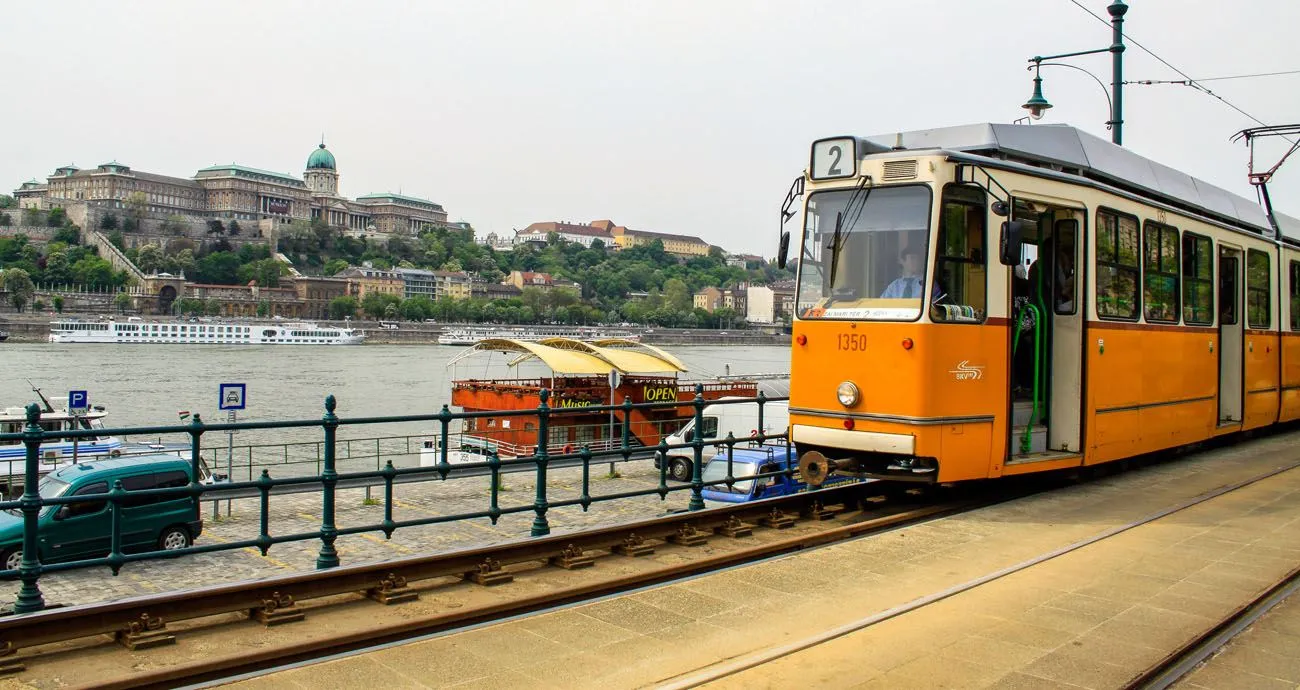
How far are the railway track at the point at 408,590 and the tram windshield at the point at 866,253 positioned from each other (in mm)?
1937

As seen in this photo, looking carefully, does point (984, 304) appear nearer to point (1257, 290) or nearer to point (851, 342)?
point (851, 342)

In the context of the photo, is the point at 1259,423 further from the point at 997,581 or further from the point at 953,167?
the point at 997,581

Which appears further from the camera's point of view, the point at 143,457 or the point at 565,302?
the point at 565,302

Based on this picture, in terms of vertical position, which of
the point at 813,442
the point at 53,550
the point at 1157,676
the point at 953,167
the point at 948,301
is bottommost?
the point at 53,550

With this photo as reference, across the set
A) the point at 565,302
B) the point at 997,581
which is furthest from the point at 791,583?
the point at 565,302

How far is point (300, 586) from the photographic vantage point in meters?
6.42

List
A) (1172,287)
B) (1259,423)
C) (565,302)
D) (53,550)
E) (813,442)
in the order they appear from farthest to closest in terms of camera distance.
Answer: (565,302) → (1259,423) → (53,550) → (1172,287) → (813,442)

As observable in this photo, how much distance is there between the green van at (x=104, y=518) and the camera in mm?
13617

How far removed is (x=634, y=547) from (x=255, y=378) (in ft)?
219

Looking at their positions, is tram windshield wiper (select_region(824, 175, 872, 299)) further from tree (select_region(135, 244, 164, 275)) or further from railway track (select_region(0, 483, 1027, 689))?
tree (select_region(135, 244, 164, 275))

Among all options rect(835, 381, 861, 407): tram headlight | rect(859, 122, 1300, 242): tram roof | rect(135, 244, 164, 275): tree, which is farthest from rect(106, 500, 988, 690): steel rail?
rect(135, 244, 164, 275): tree

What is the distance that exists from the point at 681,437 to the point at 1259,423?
1089 centimetres

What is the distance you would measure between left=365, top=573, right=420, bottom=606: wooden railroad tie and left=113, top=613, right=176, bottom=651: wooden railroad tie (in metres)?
1.31

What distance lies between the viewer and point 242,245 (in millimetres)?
198250
